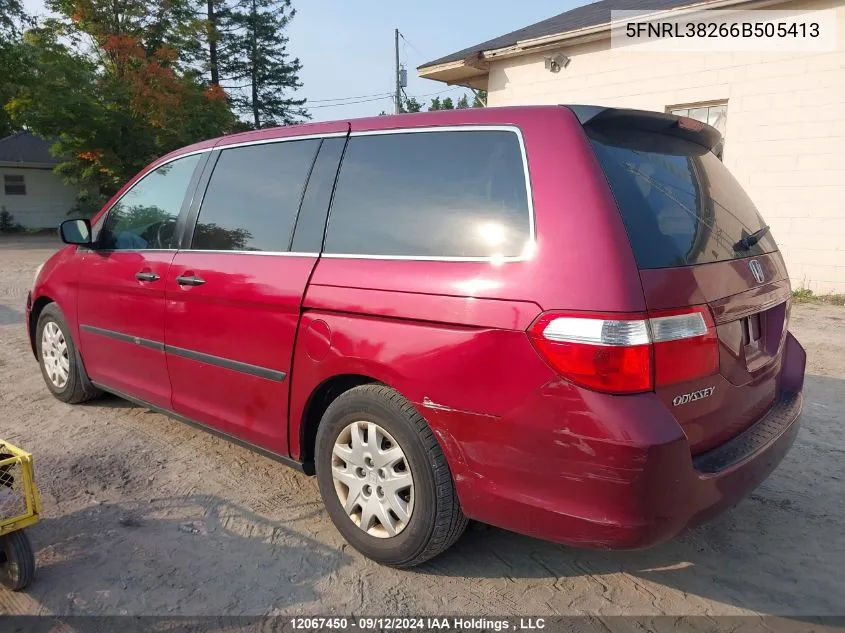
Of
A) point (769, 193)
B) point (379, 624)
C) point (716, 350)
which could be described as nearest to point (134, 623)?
point (379, 624)

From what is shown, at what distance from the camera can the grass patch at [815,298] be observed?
882cm

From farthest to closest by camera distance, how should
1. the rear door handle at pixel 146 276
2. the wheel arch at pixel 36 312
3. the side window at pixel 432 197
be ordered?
the wheel arch at pixel 36 312 → the rear door handle at pixel 146 276 → the side window at pixel 432 197

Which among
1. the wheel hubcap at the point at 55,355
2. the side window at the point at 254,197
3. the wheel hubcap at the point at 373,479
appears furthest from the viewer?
the wheel hubcap at the point at 55,355

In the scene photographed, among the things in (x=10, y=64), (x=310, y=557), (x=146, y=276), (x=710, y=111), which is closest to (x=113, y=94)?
(x=10, y=64)

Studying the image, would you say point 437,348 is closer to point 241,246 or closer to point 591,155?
point 591,155

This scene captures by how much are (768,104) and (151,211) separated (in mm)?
8552

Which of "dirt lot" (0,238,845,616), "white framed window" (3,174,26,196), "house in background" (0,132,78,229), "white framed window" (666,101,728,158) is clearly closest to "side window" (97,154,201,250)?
"dirt lot" (0,238,845,616)

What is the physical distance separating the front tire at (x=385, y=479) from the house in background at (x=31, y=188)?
1169 inches

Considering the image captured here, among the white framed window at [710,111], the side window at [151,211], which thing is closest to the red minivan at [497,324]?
the side window at [151,211]

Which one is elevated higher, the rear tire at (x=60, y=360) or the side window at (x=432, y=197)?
the side window at (x=432, y=197)

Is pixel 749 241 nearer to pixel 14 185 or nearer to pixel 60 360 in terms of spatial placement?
pixel 60 360

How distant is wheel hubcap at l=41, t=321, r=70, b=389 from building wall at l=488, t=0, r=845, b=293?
8886mm

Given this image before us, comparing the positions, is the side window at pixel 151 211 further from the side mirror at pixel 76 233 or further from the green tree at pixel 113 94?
the green tree at pixel 113 94

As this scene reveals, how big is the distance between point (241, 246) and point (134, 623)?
5.77 feet
